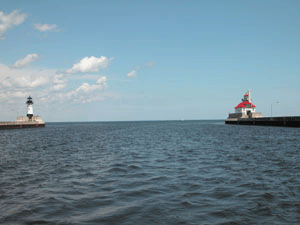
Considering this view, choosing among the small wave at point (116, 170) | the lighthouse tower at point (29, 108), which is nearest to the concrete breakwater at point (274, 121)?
the small wave at point (116, 170)

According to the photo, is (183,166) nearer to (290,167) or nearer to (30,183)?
(290,167)

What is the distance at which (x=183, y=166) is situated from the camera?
611 inches

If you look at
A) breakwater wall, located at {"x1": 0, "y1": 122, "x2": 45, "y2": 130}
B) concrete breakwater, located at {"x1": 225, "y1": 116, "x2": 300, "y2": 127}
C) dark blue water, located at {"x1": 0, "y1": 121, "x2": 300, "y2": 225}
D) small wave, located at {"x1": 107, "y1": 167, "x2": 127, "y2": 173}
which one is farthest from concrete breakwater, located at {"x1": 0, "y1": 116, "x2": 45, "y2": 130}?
small wave, located at {"x1": 107, "y1": 167, "x2": 127, "y2": 173}

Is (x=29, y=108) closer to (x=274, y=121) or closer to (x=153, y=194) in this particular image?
(x=274, y=121)

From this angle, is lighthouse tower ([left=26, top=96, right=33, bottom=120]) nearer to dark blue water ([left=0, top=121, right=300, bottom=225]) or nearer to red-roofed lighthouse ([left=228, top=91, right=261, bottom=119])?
red-roofed lighthouse ([left=228, top=91, right=261, bottom=119])

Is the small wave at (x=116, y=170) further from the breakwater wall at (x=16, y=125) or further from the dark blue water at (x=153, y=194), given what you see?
the breakwater wall at (x=16, y=125)

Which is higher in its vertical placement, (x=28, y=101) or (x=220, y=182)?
(x=28, y=101)

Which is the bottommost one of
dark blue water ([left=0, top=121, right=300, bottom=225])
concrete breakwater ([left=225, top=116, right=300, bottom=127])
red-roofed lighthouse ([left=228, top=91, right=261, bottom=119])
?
dark blue water ([left=0, top=121, right=300, bottom=225])

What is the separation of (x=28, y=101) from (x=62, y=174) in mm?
97112

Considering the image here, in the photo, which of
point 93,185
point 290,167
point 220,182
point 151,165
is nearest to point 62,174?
point 93,185

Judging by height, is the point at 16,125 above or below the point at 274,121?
below

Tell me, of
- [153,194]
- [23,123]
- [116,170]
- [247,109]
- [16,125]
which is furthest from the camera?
[247,109]

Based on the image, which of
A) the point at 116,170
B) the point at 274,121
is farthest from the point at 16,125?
the point at 116,170

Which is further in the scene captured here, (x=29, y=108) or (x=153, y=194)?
(x=29, y=108)
